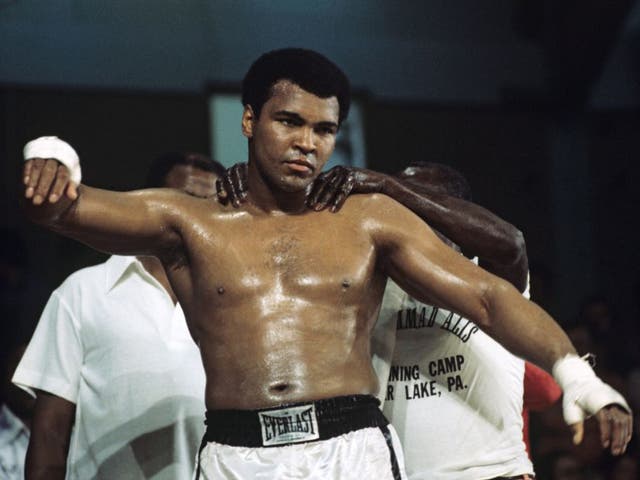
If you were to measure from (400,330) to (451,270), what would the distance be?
0.45 m

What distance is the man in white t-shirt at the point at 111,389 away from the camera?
9.31 ft

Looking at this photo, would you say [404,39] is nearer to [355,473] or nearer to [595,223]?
[595,223]

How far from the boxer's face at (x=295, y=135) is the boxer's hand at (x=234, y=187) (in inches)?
3.4

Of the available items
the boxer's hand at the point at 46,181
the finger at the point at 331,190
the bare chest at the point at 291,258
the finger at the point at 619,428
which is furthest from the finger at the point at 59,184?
the finger at the point at 619,428

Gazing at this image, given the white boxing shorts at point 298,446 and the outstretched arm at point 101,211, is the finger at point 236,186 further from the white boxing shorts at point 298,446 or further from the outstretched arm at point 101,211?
the white boxing shorts at point 298,446

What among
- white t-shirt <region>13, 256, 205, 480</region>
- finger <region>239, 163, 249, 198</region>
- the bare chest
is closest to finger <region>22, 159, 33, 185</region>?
the bare chest

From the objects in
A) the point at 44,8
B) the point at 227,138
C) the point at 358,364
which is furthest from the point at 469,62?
the point at 358,364

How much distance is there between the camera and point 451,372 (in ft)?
8.79

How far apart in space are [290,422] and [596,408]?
1.89 feet

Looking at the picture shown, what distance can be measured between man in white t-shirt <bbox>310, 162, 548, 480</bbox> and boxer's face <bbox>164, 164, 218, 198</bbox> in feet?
2.31

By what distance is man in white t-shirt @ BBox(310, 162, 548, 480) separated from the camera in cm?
256

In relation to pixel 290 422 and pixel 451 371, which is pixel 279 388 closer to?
pixel 290 422

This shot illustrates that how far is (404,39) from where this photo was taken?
21.0ft

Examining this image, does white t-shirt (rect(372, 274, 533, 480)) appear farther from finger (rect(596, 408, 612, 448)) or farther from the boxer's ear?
finger (rect(596, 408, 612, 448))
